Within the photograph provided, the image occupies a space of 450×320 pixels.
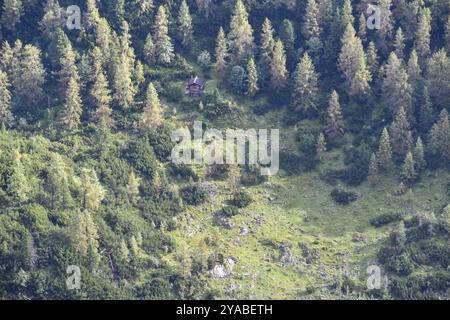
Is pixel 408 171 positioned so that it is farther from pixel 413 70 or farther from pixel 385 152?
pixel 413 70

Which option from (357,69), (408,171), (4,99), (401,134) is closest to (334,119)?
(357,69)

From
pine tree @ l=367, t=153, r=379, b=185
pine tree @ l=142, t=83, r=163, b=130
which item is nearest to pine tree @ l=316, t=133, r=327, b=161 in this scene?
pine tree @ l=367, t=153, r=379, b=185

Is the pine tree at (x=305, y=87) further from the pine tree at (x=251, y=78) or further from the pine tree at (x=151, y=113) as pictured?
the pine tree at (x=151, y=113)

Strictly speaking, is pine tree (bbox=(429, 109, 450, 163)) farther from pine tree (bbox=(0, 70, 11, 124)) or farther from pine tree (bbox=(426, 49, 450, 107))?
pine tree (bbox=(0, 70, 11, 124))

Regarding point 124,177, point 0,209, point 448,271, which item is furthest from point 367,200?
point 0,209

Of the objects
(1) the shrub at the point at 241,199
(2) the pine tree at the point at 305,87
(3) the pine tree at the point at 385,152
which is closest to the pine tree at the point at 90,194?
(1) the shrub at the point at 241,199

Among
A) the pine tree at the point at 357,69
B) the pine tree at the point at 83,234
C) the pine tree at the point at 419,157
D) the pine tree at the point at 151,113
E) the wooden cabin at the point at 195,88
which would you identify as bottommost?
the pine tree at the point at 83,234
